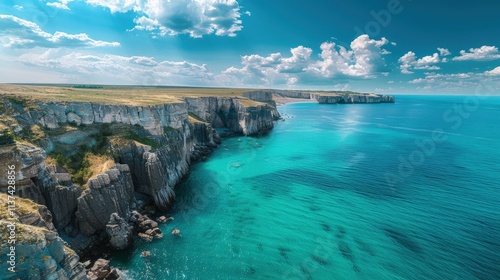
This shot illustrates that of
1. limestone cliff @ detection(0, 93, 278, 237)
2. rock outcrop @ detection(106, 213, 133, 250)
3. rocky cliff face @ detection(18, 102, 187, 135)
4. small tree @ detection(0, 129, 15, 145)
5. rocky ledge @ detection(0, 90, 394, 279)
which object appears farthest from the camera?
rocky cliff face @ detection(18, 102, 187, 135)

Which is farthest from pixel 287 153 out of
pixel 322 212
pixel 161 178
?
pixel 161 178

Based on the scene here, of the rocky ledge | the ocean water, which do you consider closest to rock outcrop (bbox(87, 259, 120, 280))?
the rocky ledge

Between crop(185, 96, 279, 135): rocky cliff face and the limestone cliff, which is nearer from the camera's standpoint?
the limestone cliff

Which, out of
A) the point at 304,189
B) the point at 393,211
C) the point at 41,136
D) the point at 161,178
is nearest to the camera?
the point at 41,136

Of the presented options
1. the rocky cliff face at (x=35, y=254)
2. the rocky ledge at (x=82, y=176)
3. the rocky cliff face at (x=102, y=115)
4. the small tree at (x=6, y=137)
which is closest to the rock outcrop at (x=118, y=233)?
the rocky ledge at (x=82, y=176)

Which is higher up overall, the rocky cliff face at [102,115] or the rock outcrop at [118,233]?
the rocky cliff face at [102,115]

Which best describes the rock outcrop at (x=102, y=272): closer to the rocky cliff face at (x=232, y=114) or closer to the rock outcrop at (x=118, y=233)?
the rock outcrop at (x=118, y=233)

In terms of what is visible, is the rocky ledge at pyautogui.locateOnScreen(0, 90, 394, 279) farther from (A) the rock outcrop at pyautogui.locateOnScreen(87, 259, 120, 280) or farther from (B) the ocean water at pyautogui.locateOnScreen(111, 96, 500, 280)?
(B) the ocean water at pyautogui.locateOnScreen(111, 96, 500, 280)

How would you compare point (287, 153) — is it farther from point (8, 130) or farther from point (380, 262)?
point (8, 130)

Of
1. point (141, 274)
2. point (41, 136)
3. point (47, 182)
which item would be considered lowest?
point (141, 274)
